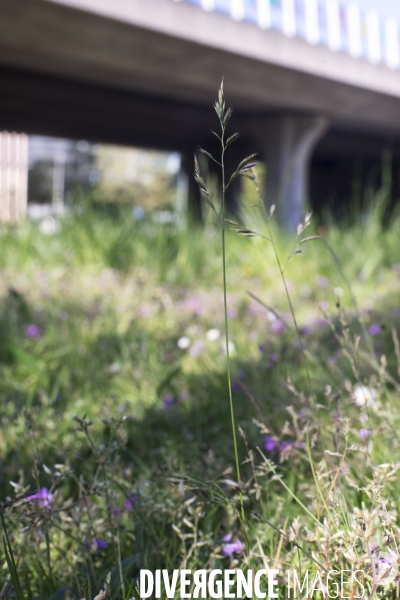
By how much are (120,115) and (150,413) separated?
12142 mm

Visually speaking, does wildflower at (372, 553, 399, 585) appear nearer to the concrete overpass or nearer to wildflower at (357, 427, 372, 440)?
wildflower at (357, 427, 372, 440)

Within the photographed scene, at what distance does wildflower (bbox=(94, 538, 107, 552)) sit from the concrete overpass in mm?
4334

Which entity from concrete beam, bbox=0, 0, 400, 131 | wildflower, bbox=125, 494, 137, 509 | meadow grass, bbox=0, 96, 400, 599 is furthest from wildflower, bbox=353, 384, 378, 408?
concrete beam, bbox=0, 0, 400, 131

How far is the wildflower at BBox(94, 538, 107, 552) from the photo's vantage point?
1.20m

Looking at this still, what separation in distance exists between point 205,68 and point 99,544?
8456 mm

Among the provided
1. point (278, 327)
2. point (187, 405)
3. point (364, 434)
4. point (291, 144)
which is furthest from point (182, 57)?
point (364, 434)

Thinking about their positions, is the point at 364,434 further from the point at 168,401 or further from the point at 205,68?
the point at 205,68

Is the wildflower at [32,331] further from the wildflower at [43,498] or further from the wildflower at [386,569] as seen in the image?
→ the wildflower at [386,569]

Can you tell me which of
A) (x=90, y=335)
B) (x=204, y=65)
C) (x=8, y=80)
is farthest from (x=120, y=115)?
(x=90, y=335)

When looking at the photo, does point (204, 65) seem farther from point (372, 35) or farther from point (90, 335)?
point (90, 335)

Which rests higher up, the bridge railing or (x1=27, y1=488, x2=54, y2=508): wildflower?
the bridge railing

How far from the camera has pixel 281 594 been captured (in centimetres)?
108

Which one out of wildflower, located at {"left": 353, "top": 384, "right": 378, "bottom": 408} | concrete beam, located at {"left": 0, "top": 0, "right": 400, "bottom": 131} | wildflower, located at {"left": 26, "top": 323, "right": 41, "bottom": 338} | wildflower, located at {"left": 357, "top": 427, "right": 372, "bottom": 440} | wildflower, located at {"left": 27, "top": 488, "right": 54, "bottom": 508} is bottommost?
wildflower, located at {"left": 27, "top": 488, "right": 54, "bottom": 508}

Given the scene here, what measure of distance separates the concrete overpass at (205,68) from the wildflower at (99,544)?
4.33m
